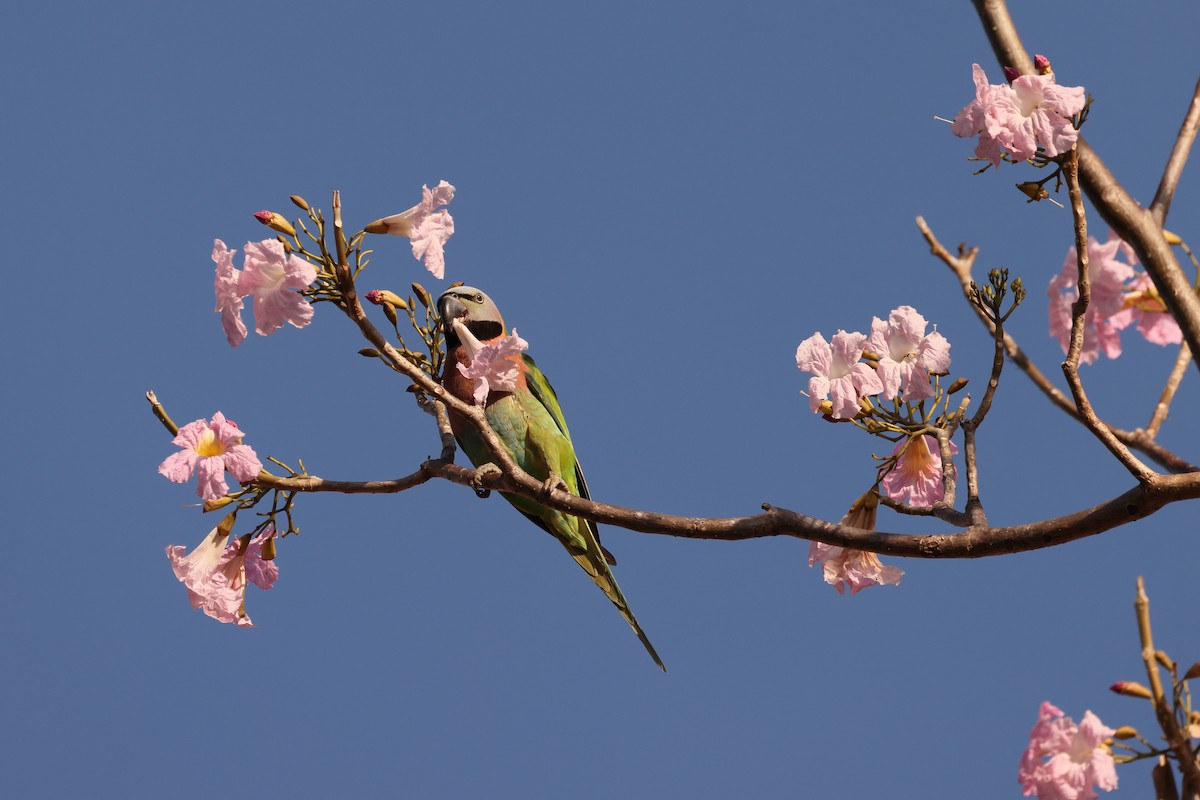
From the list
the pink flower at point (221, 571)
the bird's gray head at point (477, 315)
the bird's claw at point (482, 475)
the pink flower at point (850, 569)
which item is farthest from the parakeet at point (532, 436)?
the pink flower at point (850, 569)

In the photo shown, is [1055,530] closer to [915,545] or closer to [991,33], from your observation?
[915,545]

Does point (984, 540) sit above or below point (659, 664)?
below

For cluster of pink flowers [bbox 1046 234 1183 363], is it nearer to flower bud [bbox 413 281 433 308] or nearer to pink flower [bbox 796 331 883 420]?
pink flower [bbox 796 331 883 420]

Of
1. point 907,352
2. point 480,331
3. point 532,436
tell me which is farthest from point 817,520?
point 480,331

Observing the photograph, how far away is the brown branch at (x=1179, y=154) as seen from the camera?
16.4 feet

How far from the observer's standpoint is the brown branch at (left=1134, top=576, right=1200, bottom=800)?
3363mm

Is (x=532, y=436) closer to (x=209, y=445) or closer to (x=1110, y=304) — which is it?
(x=209, y=445)

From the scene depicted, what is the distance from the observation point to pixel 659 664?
5.75m

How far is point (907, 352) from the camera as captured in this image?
380 cm

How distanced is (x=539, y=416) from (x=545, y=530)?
78 centimetres

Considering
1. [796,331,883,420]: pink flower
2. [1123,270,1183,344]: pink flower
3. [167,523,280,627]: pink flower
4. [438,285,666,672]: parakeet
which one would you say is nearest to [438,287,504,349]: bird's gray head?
[438,285,666,672]: parakeet

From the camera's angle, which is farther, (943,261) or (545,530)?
(545,530)

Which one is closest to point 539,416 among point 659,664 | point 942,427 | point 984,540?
point 659,664

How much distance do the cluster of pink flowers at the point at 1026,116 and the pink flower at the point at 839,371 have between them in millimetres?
702
